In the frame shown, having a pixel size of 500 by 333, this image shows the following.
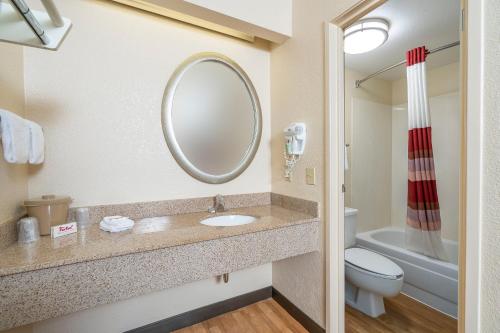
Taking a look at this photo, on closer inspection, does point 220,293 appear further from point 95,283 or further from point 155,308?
point 95,283

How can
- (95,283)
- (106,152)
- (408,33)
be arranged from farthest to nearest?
(408,33)
(106,152)
(95,283)

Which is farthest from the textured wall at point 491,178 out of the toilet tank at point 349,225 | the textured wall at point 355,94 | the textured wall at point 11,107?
the textured wall at point 11,107

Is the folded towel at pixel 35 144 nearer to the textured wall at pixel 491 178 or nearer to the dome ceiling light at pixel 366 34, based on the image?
the textured wall at pixel 491 178

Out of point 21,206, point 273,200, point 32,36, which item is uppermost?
point 32,36

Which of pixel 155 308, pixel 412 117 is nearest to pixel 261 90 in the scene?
pixel 412 117

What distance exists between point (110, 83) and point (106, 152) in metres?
0.44

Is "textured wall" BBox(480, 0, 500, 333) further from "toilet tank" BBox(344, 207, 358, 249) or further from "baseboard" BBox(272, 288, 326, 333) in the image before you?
"toilet tank" BBox(344, 207, 358, 249)

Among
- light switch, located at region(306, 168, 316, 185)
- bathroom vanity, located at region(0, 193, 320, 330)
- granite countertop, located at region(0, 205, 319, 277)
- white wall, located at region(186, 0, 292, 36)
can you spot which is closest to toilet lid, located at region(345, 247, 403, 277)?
bathroom vanity, located at region(0, 193, 320, 330)

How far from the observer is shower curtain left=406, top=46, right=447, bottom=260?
6.68 ft

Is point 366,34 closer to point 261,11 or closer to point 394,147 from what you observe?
point 261,11

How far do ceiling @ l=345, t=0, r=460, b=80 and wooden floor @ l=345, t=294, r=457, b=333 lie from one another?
2.29m

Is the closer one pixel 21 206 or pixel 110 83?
pixel 21 206

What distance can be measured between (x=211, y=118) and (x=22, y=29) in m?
1.15

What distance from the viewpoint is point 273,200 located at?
191 centimetres
